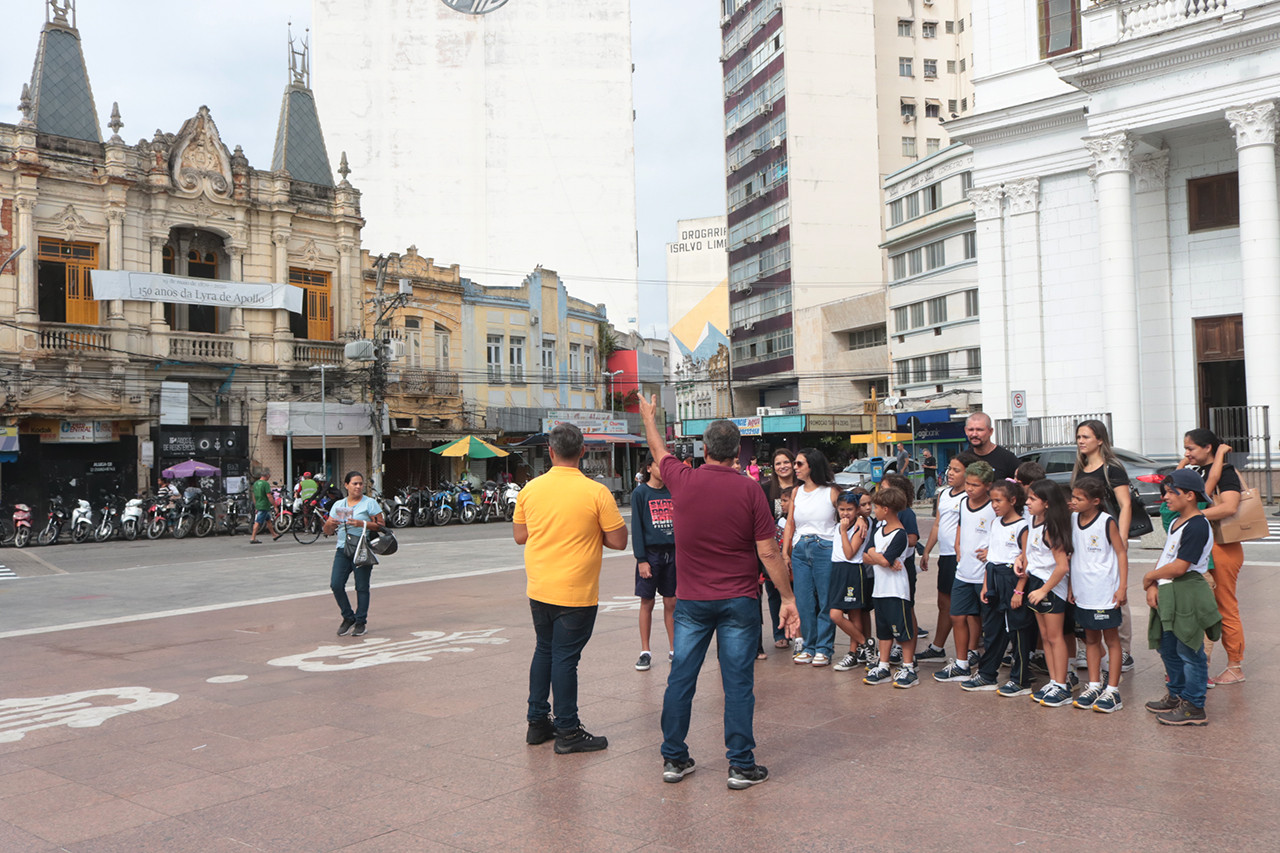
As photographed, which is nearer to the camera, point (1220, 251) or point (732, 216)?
point (1220, 251)

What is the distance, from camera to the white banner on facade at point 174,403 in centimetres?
3109

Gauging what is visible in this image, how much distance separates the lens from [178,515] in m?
28.0

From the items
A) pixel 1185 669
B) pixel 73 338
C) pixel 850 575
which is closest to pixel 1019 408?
pixel 850 575

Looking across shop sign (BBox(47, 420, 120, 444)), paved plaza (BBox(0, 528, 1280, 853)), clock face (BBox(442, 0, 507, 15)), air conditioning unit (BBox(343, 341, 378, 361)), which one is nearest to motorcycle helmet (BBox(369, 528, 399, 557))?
paved plaza (BBox(0, 528, 1280, 853))

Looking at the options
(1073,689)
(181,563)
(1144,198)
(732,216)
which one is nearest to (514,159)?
(732,216)

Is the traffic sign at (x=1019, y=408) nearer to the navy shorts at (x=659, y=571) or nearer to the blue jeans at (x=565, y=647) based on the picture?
the navy shorts at (x=659, y=571)

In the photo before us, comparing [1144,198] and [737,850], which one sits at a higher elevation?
[1144,198]

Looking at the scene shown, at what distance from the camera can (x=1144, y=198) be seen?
27281mm

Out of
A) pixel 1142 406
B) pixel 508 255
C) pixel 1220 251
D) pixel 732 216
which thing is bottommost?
pixel 1142 406

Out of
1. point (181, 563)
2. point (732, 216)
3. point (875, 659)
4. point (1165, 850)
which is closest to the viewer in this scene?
point (1165, 850)

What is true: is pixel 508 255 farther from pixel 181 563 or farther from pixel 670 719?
pixel 670 719

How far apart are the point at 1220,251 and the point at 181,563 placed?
26.0 m

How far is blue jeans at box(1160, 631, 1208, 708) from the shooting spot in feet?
19.7

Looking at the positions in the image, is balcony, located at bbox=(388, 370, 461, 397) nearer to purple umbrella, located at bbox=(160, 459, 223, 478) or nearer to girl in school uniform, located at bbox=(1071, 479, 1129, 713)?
purple umbrella, located at bbox=(160, 459, 223, 478)
